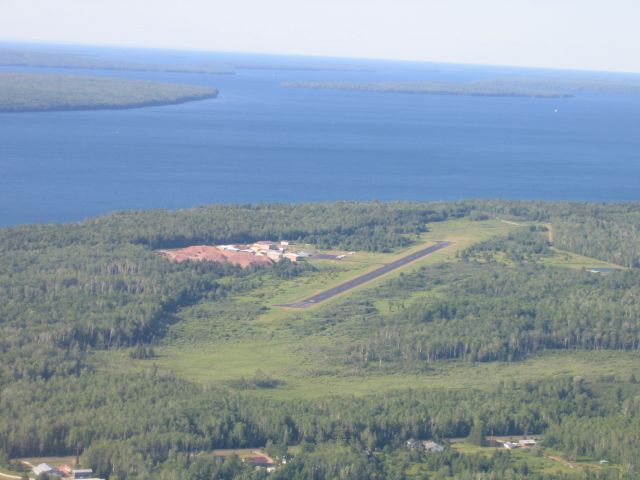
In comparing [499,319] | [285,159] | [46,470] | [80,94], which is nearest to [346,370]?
[499,319]

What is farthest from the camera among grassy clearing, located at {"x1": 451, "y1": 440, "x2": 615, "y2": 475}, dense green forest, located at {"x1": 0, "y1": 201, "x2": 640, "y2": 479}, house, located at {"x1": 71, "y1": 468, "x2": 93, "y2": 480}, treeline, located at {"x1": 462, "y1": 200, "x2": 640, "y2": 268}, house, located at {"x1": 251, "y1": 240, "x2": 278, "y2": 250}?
treeline, located at {"x1": 462, "y1": 200, "x2": 640, "y2": 268}

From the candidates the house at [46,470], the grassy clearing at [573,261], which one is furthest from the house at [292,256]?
the house at [46,470]

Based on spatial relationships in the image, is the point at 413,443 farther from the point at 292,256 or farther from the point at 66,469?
the point at 292,256

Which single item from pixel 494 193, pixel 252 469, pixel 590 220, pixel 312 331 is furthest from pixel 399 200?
pixel 252 469

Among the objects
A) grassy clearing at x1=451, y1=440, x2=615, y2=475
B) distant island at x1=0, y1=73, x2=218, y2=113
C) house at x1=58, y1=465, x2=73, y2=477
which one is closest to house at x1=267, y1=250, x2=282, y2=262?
grassy clearing at x1=451, y1=440, x2=615, y2=475

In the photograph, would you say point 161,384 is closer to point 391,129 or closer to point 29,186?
point 29,186

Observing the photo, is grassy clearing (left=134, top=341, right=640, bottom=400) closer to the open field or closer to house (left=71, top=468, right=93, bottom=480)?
the open field
